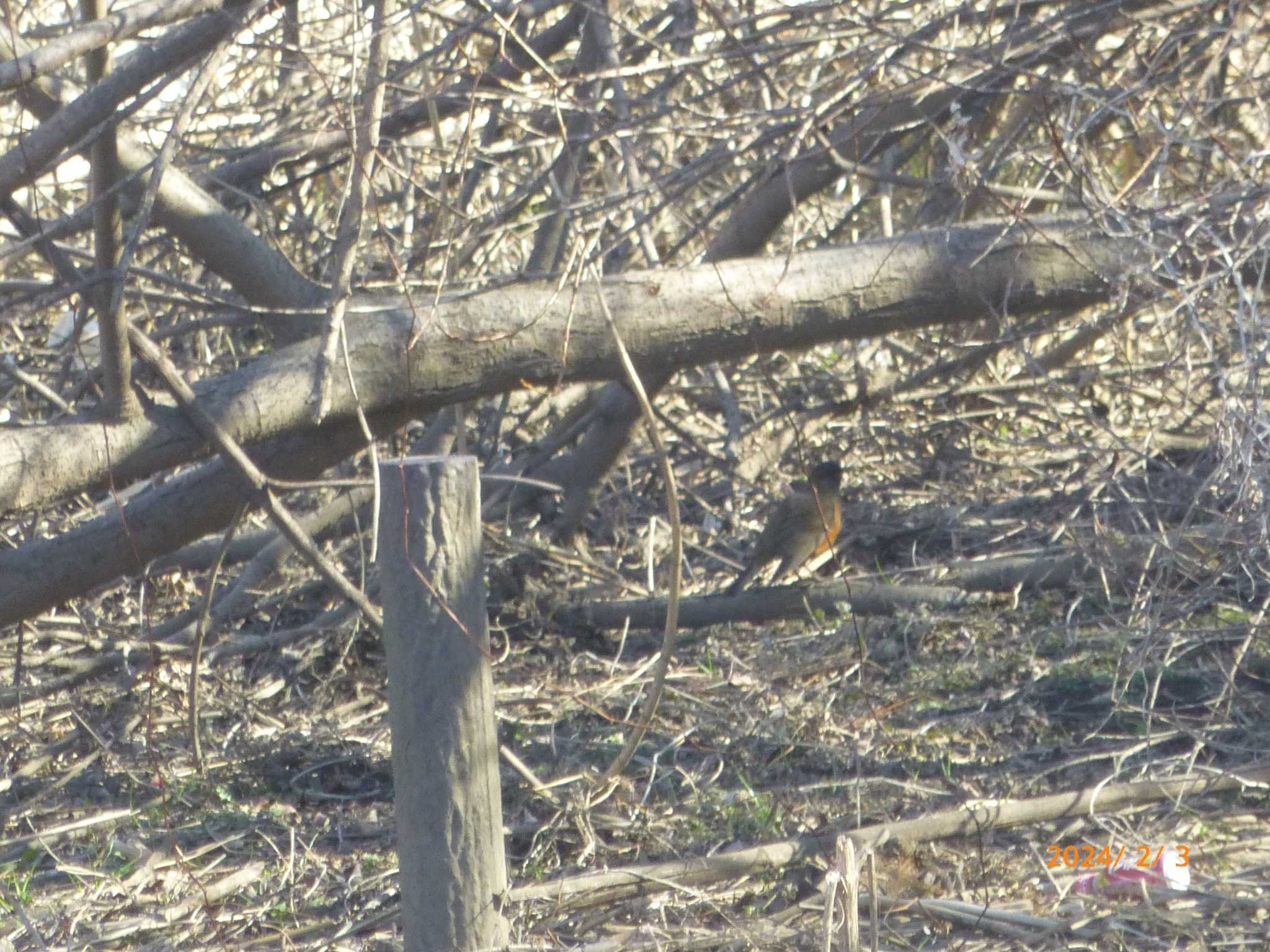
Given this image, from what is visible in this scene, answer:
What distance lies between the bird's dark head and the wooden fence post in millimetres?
4121

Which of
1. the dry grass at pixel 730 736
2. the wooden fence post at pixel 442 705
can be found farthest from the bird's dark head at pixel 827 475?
the wooden fence post at pixel 442 705

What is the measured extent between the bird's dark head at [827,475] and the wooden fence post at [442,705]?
4121 millimetres

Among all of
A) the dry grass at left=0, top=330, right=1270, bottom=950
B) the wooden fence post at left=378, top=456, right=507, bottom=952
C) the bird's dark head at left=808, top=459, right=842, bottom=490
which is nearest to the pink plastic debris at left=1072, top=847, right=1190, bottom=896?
the dry grass at left=0, top=330, right=1270, bottom=950

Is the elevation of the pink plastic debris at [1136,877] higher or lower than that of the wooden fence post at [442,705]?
lower

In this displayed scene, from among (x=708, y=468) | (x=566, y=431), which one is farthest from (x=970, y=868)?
(x=708, y=468)

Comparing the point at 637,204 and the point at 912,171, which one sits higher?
the point at 912,171

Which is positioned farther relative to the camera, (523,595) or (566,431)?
(566,431)

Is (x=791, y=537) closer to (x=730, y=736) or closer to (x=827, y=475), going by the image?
(x=827, y=475)

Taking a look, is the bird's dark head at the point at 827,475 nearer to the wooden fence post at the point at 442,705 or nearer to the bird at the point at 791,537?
the bird at the point at 791,537

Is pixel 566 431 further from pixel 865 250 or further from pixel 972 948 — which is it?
pixel 972 948

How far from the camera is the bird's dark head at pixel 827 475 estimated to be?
22.2 feet

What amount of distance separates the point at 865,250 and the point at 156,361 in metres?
2.24

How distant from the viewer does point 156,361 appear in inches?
123

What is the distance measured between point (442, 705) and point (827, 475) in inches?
169
